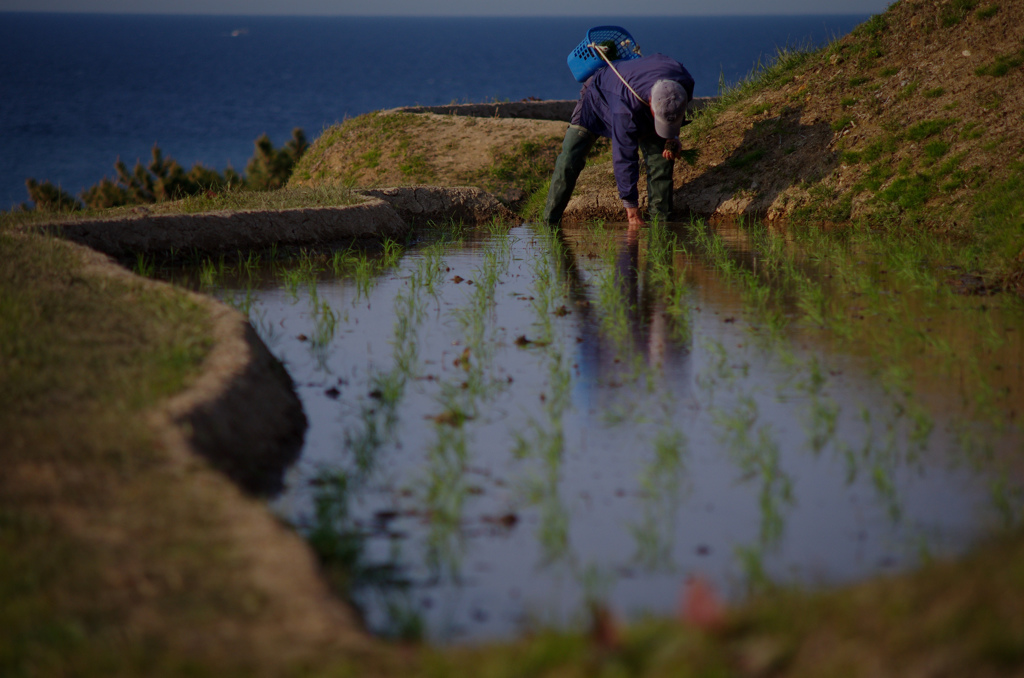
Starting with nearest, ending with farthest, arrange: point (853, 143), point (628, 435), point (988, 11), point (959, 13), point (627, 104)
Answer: point (628, 435), point (627, 104), point (853, 143), point (988, 11), point (959, 13)

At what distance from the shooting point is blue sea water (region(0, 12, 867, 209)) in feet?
164

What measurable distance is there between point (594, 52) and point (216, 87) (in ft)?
271

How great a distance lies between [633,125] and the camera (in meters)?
7.77

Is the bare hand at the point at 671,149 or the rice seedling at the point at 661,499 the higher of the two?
the bare hand at the point at 671,149

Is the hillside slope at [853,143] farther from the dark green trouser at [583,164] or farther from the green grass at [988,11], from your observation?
the dark green trouser at [583,164]

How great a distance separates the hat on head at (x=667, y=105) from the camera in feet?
24.3

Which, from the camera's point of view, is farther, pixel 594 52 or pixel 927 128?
pixel 594 52

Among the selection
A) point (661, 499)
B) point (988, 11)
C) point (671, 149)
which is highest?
point (988, 11)

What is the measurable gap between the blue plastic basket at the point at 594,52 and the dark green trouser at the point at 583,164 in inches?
21.4

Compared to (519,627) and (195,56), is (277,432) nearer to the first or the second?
(519,627)

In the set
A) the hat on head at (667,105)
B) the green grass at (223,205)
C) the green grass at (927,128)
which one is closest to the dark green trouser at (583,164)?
the hat on head at (667,105)

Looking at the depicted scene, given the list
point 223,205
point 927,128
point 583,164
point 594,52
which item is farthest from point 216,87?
point 927,128

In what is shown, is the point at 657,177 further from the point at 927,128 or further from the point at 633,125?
the point at 927,128

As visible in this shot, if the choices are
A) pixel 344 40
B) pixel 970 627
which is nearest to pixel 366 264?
pixel 970 627
